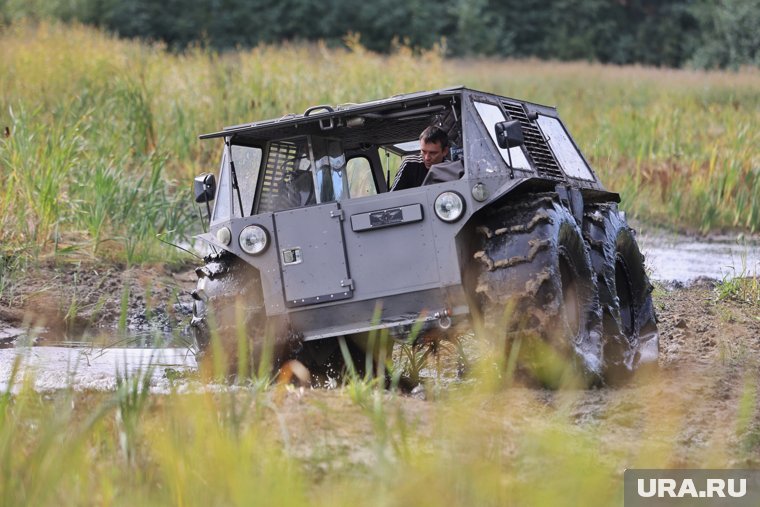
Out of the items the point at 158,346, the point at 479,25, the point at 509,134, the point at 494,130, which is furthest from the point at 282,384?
the point at 479,25

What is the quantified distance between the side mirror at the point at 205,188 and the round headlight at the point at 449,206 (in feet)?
5.74

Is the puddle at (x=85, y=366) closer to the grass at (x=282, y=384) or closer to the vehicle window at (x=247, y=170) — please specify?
the grass at (x=282, y=384)

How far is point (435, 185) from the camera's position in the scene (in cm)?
704

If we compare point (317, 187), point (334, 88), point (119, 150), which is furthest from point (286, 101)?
point (317, 187)

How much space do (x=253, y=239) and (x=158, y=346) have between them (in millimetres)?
2747

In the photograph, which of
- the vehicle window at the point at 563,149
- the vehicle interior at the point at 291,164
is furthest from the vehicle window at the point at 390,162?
the vehicle window at the point at 563,149

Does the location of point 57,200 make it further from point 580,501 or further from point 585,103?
point 585,103

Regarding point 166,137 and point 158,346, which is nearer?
point 158,346

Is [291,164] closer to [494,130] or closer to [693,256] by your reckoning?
[494,130]

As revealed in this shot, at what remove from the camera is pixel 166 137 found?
50.9 feet

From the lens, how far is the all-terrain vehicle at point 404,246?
6863 mm

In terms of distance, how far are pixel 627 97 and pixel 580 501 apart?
2361cm

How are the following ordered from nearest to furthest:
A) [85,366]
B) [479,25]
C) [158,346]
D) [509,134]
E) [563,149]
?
[158,346] → [509,134] → [85,366] → [563,149] → [479,25]

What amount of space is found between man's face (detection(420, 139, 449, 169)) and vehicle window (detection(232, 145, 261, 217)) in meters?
1.04
